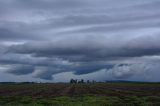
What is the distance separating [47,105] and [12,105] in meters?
4.37

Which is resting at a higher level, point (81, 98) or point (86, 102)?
point (81, 98)

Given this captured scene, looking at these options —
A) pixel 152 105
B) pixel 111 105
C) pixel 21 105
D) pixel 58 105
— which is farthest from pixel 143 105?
pixel 21 105

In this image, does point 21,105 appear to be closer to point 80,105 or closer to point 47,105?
point 47,105

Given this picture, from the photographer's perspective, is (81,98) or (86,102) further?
(81,98)

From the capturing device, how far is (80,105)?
38281mm

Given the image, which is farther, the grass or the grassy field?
the grassy field

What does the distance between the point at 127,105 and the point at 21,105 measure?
40.0 feet

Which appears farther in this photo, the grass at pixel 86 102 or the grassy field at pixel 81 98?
the grassy field at pixel 81 98

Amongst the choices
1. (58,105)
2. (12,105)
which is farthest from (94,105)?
(12,105)

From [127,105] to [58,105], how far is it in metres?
7.67

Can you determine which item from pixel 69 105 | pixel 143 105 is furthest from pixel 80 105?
pixel 143 105

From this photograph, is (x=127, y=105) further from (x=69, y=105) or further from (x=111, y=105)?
(x=69, y=105)

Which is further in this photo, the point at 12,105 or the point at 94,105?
the point at 12,105

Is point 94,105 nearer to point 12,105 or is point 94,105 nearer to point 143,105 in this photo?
point 143,105
